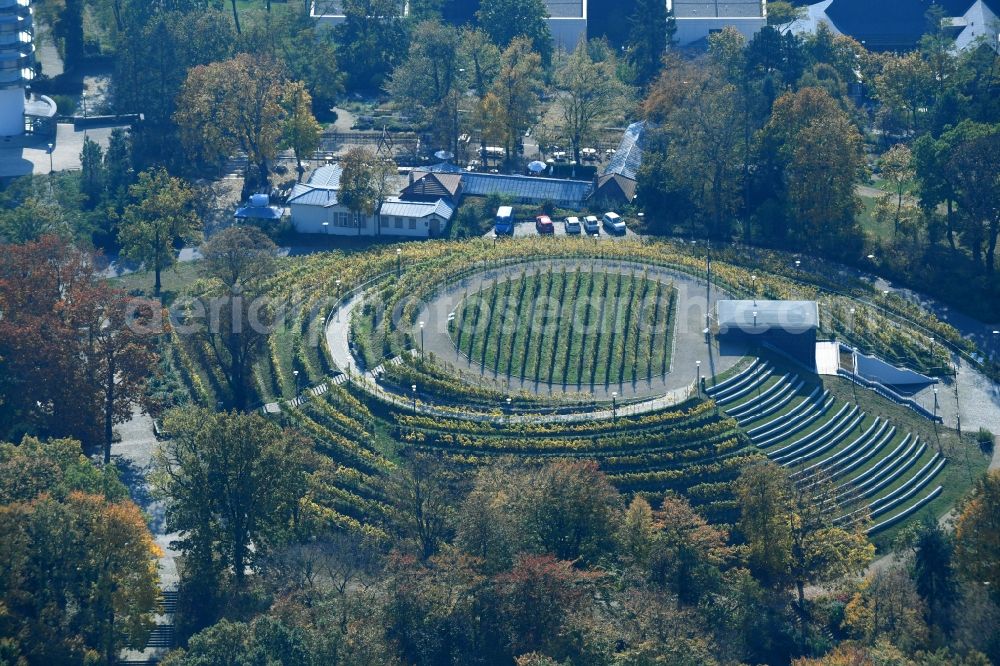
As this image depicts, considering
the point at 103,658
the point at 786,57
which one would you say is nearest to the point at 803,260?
the point at 786,57

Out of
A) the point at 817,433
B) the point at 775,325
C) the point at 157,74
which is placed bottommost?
the point at 817,433


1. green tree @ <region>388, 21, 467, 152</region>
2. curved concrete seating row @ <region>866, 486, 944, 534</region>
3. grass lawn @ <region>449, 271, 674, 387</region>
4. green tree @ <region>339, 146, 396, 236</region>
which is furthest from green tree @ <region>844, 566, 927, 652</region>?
green tree @ <region>388, 21, 467, 152</region>

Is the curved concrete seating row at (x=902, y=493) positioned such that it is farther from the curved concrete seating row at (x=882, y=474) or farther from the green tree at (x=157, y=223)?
the green tree at (x=157, y=223)

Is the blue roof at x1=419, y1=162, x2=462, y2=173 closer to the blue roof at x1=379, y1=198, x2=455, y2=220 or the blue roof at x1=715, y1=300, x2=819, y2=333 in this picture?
the blue roof at x1=379, y1=198, x2=455, y2=220

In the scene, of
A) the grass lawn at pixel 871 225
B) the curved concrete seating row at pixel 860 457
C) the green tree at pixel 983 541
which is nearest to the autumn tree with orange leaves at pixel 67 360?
the curved concrete seating row at pixel 860 457

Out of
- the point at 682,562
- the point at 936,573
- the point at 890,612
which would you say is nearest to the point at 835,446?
the point at 936,573

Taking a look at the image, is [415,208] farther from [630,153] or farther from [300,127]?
[630,153]

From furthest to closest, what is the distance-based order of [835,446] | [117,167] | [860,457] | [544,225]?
[117,167]
[544,225]
[835,446]
[860,457]

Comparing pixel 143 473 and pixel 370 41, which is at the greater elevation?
pixel 370 41
